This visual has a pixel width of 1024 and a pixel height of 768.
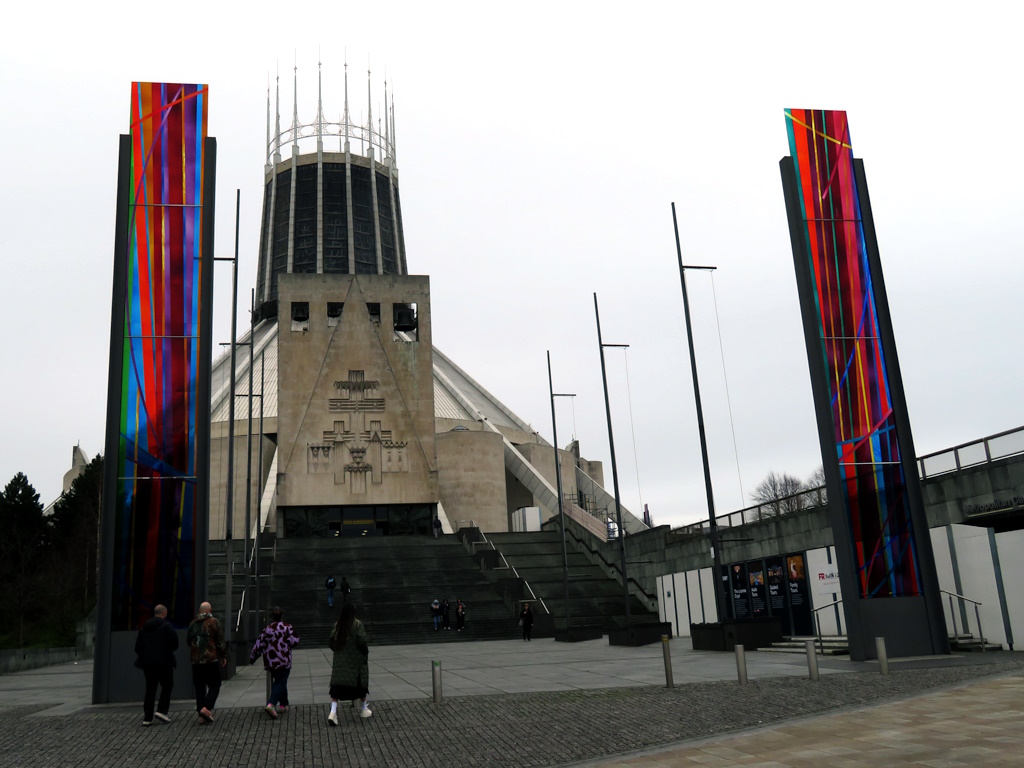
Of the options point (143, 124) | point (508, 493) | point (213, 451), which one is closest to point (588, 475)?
point (508, 493)

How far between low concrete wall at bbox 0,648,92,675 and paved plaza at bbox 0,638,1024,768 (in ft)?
28.6

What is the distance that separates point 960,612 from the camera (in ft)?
57.2

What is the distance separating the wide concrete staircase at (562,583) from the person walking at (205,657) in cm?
1683

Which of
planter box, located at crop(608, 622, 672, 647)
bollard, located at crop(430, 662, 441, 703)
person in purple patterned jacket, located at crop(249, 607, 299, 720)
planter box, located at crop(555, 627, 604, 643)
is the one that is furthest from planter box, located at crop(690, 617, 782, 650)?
person in purple patterned jacket, located at crop(249, 607, 299, 720)

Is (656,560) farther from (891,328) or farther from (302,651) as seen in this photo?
(891,328)

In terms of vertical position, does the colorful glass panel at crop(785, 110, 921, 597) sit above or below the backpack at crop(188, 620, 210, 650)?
above

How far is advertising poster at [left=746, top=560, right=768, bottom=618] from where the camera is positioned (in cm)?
2388

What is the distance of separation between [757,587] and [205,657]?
668 inches

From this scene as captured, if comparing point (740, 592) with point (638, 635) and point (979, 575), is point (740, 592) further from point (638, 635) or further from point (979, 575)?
point (979, 575)

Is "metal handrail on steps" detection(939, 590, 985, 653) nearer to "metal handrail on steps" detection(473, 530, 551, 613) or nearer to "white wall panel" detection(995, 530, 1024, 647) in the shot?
"white wall panel" detection(995, 530, 1024, 647)

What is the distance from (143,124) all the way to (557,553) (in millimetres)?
26525

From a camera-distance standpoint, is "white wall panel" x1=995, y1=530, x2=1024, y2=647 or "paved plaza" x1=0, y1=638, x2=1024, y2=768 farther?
"white wall panel" x1=995, y1=530, x2=1024, y2=647

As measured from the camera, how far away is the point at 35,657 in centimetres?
2572

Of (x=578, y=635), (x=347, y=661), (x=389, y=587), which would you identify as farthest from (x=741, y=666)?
(x=389, y=587)
